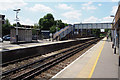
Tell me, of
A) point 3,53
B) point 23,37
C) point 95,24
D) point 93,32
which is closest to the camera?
point 3,53

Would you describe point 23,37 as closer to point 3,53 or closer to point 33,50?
point 33,50

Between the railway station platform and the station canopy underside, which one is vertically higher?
the station canopy underside

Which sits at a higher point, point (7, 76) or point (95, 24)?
point (95, 24)

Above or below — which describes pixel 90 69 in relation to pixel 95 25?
below

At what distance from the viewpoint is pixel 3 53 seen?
36.2 ft

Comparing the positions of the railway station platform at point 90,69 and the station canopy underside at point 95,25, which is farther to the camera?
the station canopy underside at point 95,25

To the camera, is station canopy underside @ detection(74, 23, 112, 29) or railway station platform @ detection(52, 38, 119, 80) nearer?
railway station platform @ detection(52, 38, 119, 80)

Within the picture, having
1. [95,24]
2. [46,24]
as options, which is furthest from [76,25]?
[46,24]

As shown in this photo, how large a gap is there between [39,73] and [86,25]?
2168 inches

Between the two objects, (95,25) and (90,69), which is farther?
(95,25)

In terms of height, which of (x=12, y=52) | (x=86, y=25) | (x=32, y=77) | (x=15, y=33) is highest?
(x=86, y=25)

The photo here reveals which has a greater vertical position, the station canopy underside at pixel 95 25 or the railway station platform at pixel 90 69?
the station canopy underside at pixel 95 25

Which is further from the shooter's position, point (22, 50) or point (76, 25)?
point (76, 25)

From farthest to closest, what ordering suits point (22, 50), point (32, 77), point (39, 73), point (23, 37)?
point (23, 37) < point (22, 50) < point (39, 73) < point (32, 77)
